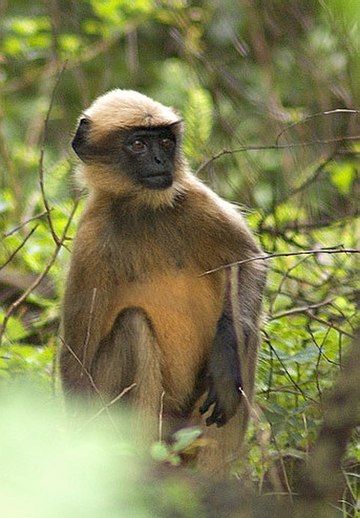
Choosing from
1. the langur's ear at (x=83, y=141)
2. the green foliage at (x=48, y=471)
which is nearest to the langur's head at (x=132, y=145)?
the langur's ear at (x=83, y=141)

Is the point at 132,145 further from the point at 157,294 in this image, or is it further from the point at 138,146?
the point at 157,294

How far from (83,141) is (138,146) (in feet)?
1.11

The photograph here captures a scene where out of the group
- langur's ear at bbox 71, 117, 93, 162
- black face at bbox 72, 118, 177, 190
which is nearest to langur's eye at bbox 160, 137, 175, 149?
black face at bbox 72, 118, 177, 190

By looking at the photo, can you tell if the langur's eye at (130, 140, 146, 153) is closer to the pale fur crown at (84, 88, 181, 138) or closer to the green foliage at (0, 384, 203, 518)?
the pale fur crown at (84, 88, 181, 138)

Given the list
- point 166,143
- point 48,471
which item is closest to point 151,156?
point 166,143

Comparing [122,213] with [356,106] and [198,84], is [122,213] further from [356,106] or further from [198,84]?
[198,84]

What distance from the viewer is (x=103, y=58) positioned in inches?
425

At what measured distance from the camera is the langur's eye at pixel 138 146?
496 centimetres

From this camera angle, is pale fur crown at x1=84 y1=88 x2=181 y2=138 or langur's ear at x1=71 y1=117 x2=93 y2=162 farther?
langur's ear at x1=71 y1=117 x2=93 y2=162

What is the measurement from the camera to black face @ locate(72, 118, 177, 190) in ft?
15.9

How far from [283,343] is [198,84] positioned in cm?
465

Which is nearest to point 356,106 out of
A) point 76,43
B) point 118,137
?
point 76,43

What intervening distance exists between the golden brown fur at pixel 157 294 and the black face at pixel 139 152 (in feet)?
0.16

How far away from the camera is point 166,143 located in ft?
16.1
